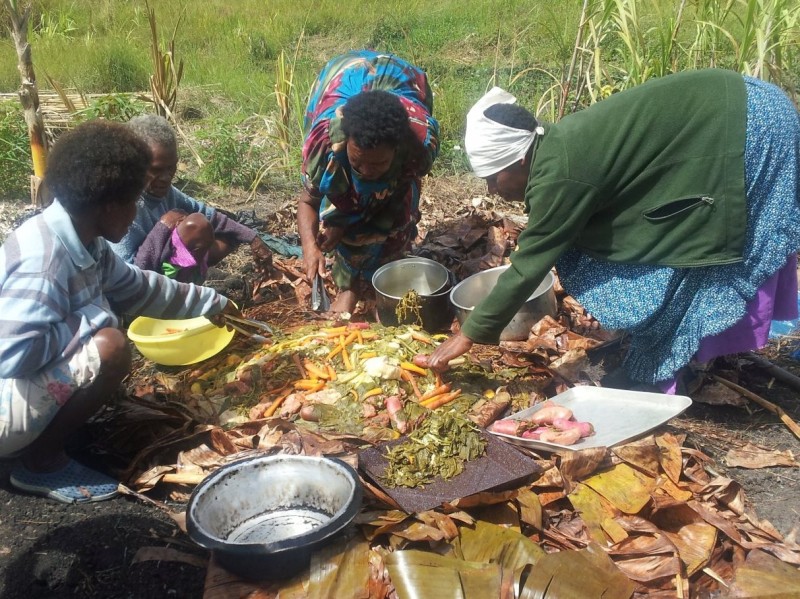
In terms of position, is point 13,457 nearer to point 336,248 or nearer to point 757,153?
point 336,248

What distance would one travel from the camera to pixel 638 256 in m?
3.04

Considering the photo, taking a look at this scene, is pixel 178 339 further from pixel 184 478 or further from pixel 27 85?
pixel 27 85

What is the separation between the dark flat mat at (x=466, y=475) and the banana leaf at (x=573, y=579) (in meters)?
0.39

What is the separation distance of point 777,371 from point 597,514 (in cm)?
161

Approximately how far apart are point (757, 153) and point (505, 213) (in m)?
2.89

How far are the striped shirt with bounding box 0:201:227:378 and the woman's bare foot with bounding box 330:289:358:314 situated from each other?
170 cm

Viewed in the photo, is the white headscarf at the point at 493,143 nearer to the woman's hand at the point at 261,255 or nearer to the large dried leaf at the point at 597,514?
the large dried leaf at the point at 597,514

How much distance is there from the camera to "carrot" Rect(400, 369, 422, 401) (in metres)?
3.40

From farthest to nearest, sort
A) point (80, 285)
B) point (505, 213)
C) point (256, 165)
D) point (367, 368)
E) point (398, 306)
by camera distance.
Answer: point (256, 165) → point (505, 213) → point (398, 306) → point (367, 368) → point (80, 285)

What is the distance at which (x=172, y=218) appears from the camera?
3.99 metres

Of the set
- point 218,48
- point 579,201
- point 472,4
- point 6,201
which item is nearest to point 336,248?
point 579,201

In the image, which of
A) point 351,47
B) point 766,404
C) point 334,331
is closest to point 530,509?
point 766,404

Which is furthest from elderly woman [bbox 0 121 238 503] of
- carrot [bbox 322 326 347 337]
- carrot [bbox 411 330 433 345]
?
carrot [bbox 411 330 433 345]

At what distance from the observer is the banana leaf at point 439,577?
2.20m
